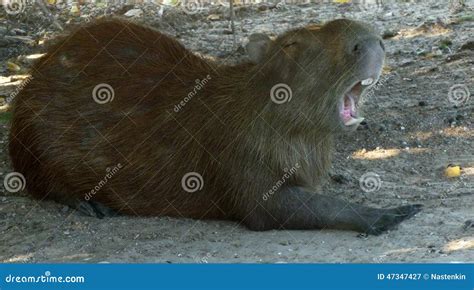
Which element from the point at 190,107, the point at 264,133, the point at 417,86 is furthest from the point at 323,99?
the point at 417,86

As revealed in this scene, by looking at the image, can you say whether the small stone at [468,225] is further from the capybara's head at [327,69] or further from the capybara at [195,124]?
the capybara's head at [327,69]

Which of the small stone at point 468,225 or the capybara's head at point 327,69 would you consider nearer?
the small stone at point 468,225

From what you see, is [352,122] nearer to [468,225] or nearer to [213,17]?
[468,225]

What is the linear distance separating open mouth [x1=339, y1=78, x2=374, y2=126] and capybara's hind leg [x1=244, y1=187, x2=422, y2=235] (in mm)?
563

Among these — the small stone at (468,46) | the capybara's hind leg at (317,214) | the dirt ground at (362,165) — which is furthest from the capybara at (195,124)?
the small stone at (468,46)

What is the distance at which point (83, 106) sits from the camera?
7.20 m

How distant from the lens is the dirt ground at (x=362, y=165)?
243 inches

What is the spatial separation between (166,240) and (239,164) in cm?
76

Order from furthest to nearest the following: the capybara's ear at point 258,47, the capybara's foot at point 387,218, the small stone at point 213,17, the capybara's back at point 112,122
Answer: the small stone at point 213,17 → the capybara's back at point 112,122 → the capybara's ear at point 258,47 → the capybara's foot at point 387,218

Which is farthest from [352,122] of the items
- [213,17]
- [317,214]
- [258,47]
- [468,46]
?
[213,17]

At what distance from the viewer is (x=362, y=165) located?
7.92 m

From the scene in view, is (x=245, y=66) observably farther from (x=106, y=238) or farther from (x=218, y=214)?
(x=106, y=238)

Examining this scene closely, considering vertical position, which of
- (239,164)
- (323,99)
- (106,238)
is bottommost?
(106,238)

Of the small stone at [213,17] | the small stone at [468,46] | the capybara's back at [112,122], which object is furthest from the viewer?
the small stone at [213,17]
